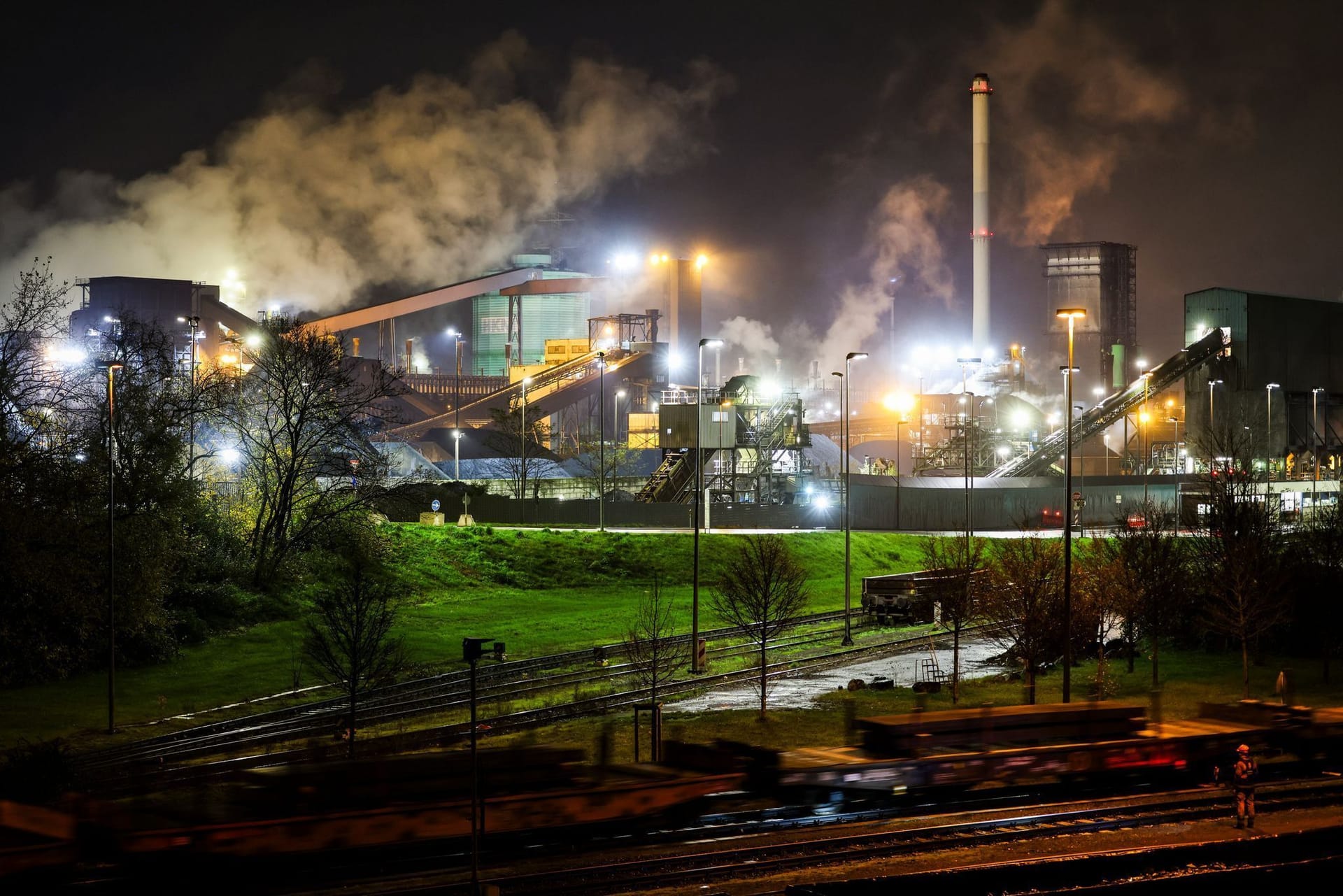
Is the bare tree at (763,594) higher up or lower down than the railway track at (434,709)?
higher up

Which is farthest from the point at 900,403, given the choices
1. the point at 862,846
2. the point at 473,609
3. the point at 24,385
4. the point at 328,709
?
the point at 862,846

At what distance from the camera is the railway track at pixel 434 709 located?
76.9ft

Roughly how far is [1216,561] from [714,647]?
14.5 m

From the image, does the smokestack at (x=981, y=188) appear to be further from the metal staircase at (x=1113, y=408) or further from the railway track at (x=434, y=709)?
the railway track at (x=434, y=709)

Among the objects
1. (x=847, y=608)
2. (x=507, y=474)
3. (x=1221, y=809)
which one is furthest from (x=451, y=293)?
(x=1221, y=809)

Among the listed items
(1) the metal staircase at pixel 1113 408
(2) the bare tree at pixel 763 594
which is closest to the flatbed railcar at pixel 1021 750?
(2) the bare tree at pixel 763 594

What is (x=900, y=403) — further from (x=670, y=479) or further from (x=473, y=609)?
(x=473, y=609)

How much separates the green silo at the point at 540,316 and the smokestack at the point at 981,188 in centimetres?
3434

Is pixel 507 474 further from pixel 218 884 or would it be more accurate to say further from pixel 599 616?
pixel 218 884

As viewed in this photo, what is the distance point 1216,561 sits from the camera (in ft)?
114

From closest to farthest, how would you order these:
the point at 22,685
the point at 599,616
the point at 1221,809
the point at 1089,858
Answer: the point at 1089,858
the point at 1221,809
the point at 22,685
the point at 599,616

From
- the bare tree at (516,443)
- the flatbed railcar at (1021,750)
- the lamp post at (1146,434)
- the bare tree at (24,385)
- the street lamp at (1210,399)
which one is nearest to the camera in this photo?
the flatbed railcar at (1021,750)

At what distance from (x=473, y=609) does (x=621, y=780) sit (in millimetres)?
28052

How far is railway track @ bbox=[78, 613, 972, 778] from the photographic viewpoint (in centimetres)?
2345
